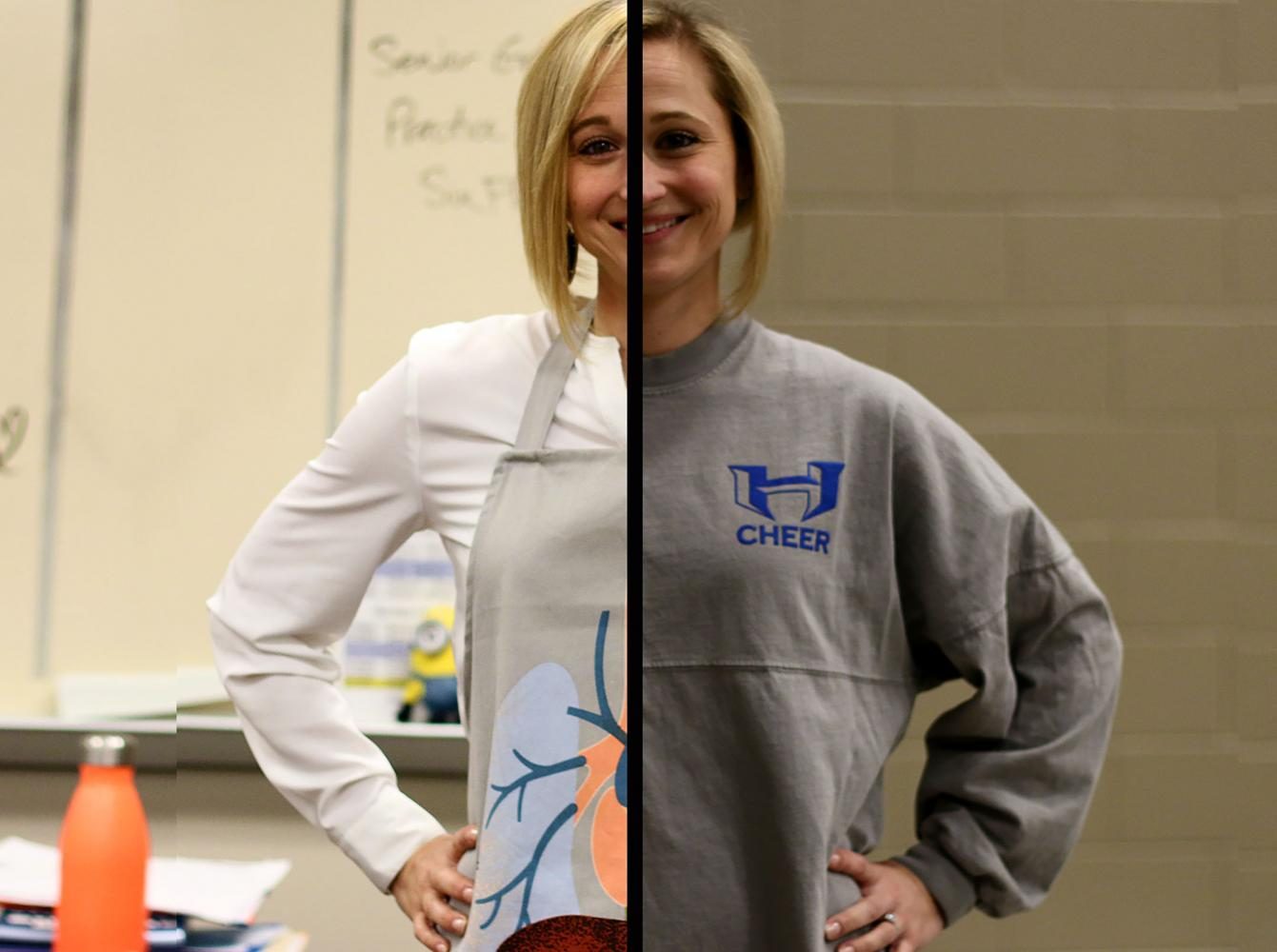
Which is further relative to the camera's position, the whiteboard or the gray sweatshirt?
the whiteboard

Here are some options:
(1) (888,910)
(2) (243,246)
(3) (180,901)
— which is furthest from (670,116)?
(3) (180,901)

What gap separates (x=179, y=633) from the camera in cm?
71

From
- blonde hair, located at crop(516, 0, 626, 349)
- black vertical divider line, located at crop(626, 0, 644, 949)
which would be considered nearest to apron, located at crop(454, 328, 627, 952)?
blonde hair, located at crop(516, 0, 626, 349)

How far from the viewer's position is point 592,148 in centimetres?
59

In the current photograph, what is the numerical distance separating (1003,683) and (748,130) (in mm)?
165

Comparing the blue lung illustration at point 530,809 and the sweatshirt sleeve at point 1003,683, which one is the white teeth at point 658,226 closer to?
the sweatshirt sleeve at point 1003,683

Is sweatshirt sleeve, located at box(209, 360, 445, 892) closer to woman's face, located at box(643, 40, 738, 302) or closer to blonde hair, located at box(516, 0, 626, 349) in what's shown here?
blonde hair, located at box(516, 0, 626, 349)

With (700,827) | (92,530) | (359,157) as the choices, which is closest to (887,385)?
(700,827)

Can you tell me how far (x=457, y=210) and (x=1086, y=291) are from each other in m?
0.48

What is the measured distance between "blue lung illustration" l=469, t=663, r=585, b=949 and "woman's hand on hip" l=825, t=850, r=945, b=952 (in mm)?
284

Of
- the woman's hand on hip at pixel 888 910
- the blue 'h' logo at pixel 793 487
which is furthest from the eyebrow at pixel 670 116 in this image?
the woman's hand on hip at pixel 888 910

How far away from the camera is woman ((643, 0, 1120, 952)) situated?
0.96 feet

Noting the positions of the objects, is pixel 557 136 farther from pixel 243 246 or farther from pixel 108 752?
pixel 108 752

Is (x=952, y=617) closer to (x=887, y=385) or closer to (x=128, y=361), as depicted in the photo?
(x=887, y=385)
